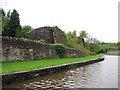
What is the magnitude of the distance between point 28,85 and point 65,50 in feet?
65.4

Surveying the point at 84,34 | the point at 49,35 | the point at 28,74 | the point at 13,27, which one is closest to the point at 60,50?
the point at 49,35

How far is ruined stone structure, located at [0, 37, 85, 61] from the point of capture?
63.2 feet

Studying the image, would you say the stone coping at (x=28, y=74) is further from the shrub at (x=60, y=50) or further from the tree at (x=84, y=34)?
the tree at (x=84, y=34)

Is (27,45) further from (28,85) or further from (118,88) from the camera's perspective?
(118,88)

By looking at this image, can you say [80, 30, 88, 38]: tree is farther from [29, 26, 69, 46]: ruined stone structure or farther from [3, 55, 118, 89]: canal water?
[3, 55, 118, 89]: canal water

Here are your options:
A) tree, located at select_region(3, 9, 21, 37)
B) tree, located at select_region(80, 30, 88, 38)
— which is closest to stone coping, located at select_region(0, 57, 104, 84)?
tree, located at select_region(3, 9, 21, 37)

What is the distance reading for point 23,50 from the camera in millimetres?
21938

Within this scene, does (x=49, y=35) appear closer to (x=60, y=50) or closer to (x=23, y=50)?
(x=60, y=50)

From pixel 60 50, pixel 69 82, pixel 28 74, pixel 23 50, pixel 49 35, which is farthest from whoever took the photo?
pixel 49 35

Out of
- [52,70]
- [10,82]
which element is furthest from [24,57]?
[10,82]

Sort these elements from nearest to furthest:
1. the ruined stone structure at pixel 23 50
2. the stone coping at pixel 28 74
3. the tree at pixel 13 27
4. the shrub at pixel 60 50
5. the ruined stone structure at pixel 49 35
A: the stone coping at pixel 28 74
the ruined stone structure at pixel 23 50
the shrub at pixel 60 50
the ruined stone structure at pixel 49 35
the tree at pixel 13 27

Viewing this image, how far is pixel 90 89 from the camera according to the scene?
447 inches

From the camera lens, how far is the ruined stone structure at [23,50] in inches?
758

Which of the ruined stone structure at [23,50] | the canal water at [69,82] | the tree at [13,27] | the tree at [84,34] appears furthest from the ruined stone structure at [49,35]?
the tree at [84,34]
